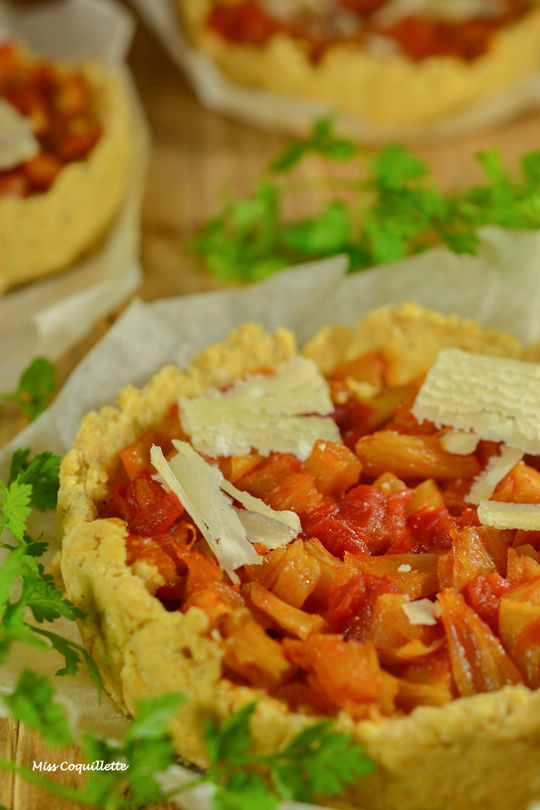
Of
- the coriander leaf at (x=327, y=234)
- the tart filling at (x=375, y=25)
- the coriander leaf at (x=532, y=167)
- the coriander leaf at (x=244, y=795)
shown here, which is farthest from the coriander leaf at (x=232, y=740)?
the tart filling at (x=375, y=25)

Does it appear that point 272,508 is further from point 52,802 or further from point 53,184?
point 53,184

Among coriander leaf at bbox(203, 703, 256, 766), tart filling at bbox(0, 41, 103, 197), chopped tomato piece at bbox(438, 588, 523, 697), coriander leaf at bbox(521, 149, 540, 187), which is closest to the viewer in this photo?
coriander leaf at bbox(203, 703, 256, 766)

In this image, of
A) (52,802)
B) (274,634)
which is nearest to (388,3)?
(274,634)

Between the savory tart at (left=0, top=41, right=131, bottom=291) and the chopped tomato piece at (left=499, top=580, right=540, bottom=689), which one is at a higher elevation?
the savory tart at (left=0, top=41, right=131, bottom=291)

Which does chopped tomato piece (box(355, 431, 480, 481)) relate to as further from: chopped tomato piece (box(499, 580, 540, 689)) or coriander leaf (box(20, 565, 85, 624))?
coriander leaf (box(20, 565, 85, 624))

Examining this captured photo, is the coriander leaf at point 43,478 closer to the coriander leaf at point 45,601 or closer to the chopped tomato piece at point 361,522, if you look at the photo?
the coriander leaf at point 45,601

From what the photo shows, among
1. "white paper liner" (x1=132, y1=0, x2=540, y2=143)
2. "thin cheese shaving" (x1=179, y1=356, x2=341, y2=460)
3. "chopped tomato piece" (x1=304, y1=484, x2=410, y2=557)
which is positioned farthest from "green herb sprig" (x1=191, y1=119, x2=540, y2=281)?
"chopped tomato piece" (x1=304, y1=484, x2=410, y2=557)

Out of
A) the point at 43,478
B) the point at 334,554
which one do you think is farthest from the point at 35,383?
the point at 334,554
